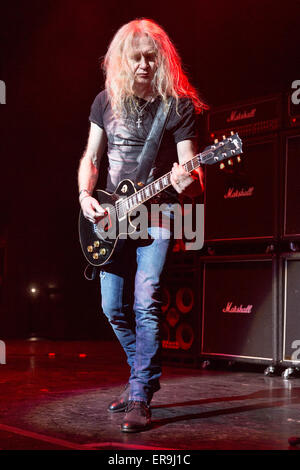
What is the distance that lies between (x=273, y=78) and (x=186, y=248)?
68.7 inches

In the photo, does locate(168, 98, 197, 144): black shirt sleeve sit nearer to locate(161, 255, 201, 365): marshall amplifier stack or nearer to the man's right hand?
the man's right hand

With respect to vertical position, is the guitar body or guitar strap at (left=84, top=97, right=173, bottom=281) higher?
guitar strap at (left=84, top=97, right=173, bottom=281)

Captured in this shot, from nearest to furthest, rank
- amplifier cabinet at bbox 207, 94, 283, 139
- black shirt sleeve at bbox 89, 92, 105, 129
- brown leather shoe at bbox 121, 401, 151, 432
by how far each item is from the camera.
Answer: brown leather shoe at bbox 121, 401, 151, 432 → black shirt sleeve at bbox 89, 92, 105, 129 → amplifier cabinet at bbox 207, 94, 283, 139

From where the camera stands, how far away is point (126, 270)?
2.77 metres

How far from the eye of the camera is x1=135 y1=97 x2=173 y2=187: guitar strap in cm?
263

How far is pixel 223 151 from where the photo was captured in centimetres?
249

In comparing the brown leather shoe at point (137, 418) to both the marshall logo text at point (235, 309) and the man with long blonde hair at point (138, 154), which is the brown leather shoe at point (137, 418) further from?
the marshall logo text at point (235, 309)

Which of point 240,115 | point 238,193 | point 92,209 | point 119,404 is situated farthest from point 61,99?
point 119,404

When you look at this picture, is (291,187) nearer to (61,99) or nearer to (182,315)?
(182,315)

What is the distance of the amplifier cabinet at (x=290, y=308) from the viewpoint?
166 inches

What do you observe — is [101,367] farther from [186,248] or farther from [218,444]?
[218,444]

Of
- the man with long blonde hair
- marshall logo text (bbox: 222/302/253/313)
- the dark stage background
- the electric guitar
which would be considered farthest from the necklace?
the dark stage background

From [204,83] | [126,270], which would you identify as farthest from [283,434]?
[204,83]

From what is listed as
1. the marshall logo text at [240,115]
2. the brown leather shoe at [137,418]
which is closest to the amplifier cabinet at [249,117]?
the marshall logo text at [240,115]
